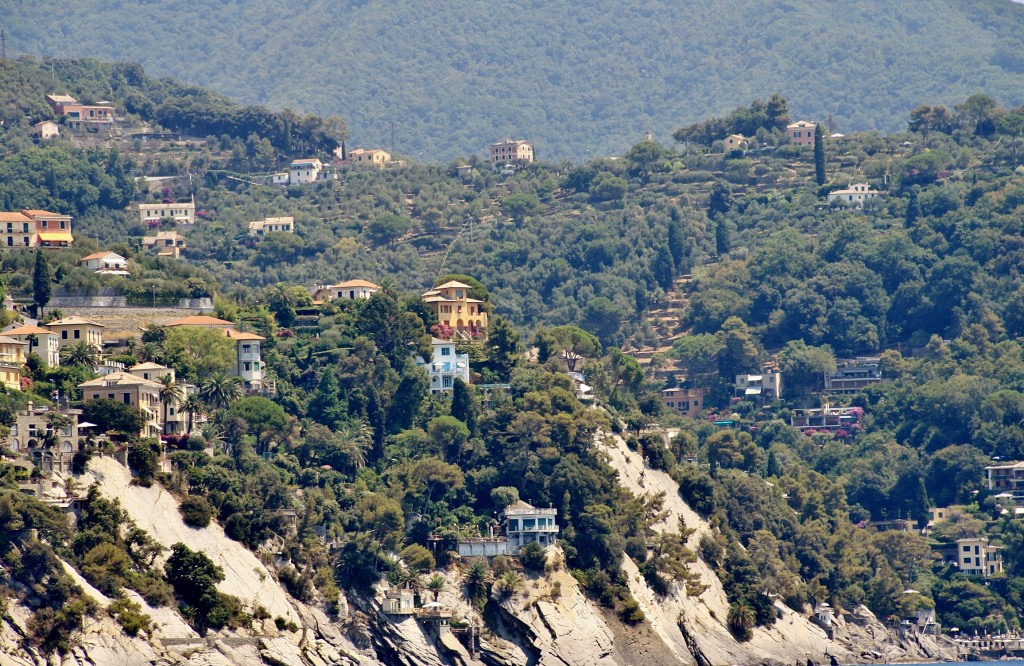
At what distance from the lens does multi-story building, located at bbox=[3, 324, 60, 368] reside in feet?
379

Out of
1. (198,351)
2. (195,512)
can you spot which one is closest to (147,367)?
(198,351)

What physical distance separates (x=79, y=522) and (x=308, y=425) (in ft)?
72.2

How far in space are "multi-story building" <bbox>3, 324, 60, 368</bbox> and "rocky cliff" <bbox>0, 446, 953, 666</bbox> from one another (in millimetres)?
12559

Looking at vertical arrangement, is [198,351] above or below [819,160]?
below

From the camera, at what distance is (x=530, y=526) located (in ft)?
385

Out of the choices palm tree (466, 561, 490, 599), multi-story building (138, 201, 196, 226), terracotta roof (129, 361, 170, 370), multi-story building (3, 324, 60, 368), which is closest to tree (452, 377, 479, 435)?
palm tree (466, 561, 490, 599)

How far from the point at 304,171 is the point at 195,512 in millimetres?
94862

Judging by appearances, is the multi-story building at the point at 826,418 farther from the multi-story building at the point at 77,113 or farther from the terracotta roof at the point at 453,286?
the multi-story building at the point at 77,113

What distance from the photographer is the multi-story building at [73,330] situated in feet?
390

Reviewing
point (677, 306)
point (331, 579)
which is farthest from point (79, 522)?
point (677, 306)

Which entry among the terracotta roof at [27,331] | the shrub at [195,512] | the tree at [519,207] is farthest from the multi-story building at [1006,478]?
the shrub at [195,512]

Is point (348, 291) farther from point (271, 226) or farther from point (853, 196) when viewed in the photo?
point (853, 196)

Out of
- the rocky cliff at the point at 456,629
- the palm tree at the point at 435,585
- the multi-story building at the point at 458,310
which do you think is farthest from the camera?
the multi-story building at the point at 458,310

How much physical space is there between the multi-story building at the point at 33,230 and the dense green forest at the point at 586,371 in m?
1.81
